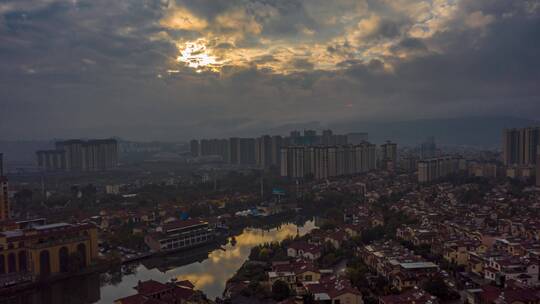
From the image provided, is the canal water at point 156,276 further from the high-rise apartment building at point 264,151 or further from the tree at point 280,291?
the high-rise apartment building at point 264,151

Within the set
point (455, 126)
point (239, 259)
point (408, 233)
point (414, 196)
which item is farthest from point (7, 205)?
point (455, 126)

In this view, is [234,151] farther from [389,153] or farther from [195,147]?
[389,153]

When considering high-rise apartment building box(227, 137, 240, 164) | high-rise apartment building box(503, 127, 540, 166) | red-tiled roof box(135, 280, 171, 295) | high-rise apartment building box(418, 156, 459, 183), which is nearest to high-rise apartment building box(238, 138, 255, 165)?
high-rise apartment building box(227, 137, 240, 164)

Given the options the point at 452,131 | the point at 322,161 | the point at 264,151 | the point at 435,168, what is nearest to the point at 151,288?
the point at 435,168

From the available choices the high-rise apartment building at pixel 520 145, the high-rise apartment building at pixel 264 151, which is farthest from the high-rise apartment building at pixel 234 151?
the high-rise apartment building at pixel 520 145

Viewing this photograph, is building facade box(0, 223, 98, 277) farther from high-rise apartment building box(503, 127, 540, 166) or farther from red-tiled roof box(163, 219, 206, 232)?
high-rise apartment building box(503, 127, 540, 166)

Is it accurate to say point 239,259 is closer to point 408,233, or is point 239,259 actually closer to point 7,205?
point 408,233

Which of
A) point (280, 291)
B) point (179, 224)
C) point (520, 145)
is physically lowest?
point (179, 224)
